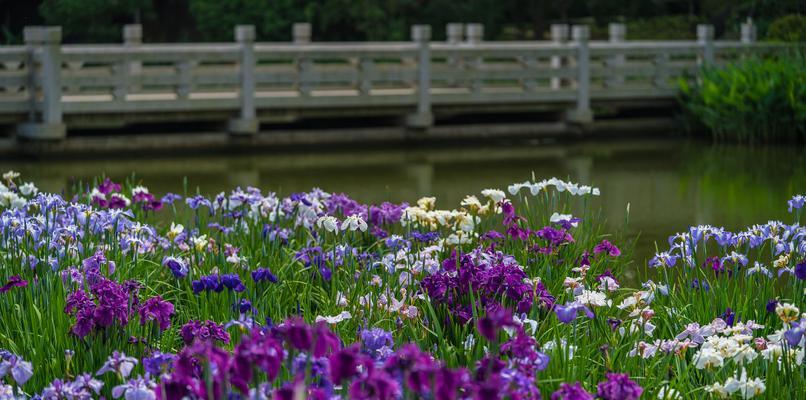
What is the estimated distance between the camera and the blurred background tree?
25.7 metres

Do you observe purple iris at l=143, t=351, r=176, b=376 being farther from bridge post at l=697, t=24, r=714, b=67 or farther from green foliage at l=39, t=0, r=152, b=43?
green foliage at l=39, t=0, r=152, b=43

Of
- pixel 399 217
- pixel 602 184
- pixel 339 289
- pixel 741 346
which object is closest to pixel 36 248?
pixel 339 289

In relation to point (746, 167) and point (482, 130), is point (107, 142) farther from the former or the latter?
point (746, 167)

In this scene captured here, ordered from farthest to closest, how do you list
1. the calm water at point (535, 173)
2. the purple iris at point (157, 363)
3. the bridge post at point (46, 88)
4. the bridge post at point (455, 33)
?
the bridge post at point (455, 33)
the bridge post at point (46, 88)
the calm water at point (535, 173)
the purple iris at point (157, 363)

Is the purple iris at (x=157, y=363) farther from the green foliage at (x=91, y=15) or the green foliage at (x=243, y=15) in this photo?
the green foliage at (x=243, y=15)

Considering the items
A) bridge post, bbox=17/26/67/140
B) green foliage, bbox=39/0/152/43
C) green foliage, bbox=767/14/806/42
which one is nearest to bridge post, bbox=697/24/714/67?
green foliage, bbox=767/14/806/42

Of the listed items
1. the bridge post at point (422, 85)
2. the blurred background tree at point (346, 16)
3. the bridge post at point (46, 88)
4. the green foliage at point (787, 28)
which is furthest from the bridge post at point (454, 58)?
the green foliage at point (787, 28)

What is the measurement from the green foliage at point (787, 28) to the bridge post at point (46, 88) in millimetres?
12580

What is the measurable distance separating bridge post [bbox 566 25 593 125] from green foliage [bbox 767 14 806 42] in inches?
197

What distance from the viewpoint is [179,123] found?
18219 millimetres

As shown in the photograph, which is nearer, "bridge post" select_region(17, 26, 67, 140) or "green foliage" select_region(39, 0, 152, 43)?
"bridge post" select_region(17, 26, 67, 140)

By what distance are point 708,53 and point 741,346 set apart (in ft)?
56.7

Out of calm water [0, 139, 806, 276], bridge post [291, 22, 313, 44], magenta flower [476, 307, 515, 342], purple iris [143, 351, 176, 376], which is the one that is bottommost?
calm water [0, 139, 806, 276]

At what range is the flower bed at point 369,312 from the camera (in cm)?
322
